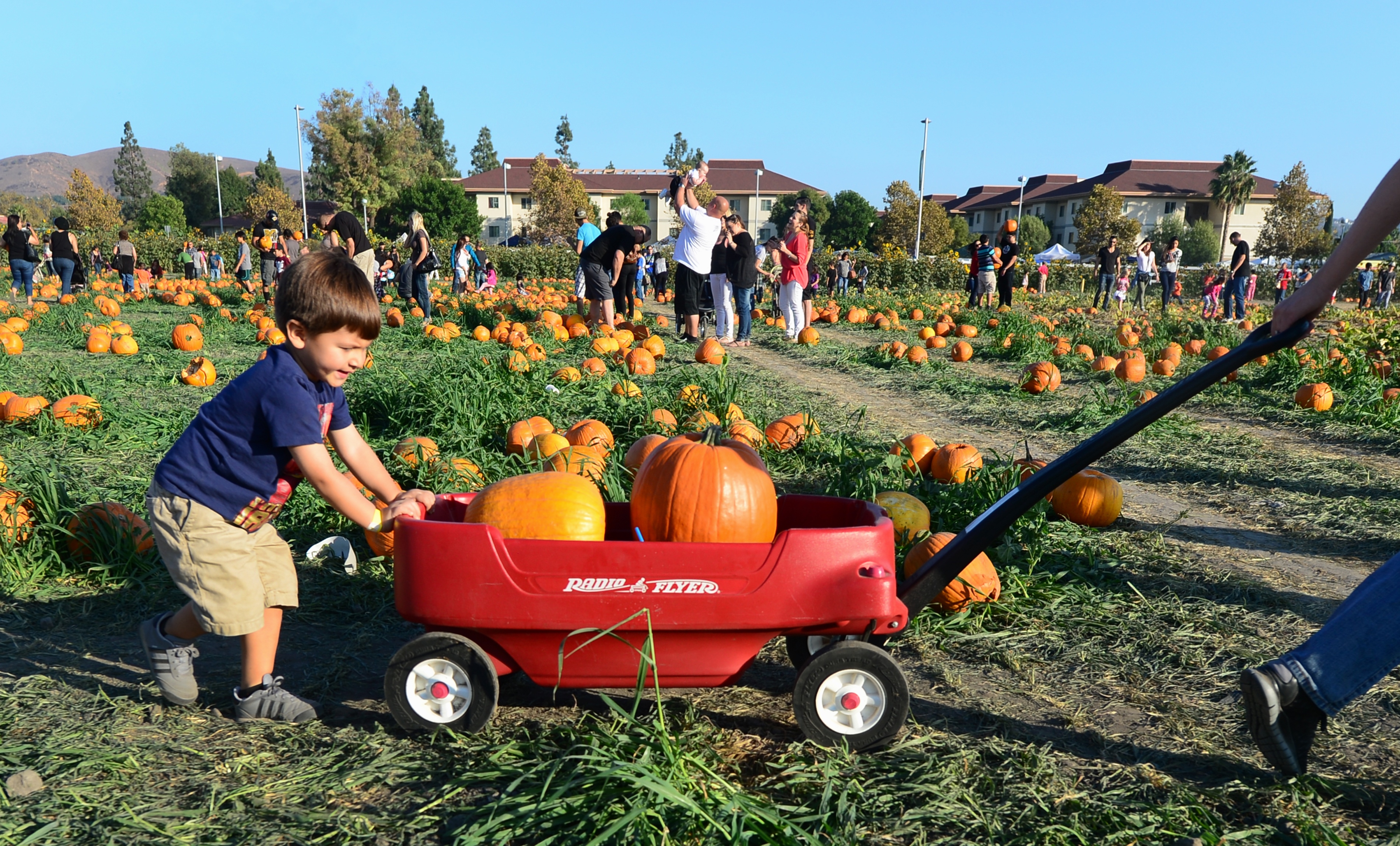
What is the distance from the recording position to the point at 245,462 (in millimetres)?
2412

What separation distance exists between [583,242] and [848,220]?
79090mm

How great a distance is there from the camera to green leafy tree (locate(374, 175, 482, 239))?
64.6 metres

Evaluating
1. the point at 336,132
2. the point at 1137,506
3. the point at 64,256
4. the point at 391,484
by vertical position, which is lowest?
the point at 1137,506

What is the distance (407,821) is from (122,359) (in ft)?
29.0

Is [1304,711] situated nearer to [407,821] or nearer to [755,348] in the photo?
[407,821]

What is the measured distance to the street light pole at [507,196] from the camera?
277ft

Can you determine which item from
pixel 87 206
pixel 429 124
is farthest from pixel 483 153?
pixel 87 206

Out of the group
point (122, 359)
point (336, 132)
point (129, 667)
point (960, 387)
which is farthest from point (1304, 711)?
point (336, 132)

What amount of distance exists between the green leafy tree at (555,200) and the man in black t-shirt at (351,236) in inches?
1990

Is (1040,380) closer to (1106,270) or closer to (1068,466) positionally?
(1068,466)

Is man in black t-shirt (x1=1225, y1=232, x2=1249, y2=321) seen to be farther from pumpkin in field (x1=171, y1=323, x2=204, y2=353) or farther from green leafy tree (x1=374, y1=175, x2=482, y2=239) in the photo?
green leafy tree (x1=374, y1=175, x2=482, y2=239)

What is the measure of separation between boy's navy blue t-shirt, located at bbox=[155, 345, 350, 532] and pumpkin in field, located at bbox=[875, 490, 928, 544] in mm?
2209

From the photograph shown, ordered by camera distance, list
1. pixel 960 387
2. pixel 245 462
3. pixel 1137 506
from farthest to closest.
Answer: pixel 960 387
pixel 1137 506
pixel 245 462

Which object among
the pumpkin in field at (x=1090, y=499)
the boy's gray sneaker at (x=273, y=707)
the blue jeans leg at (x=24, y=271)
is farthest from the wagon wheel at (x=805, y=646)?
the blue jeans leg at (x=24, y=271)
